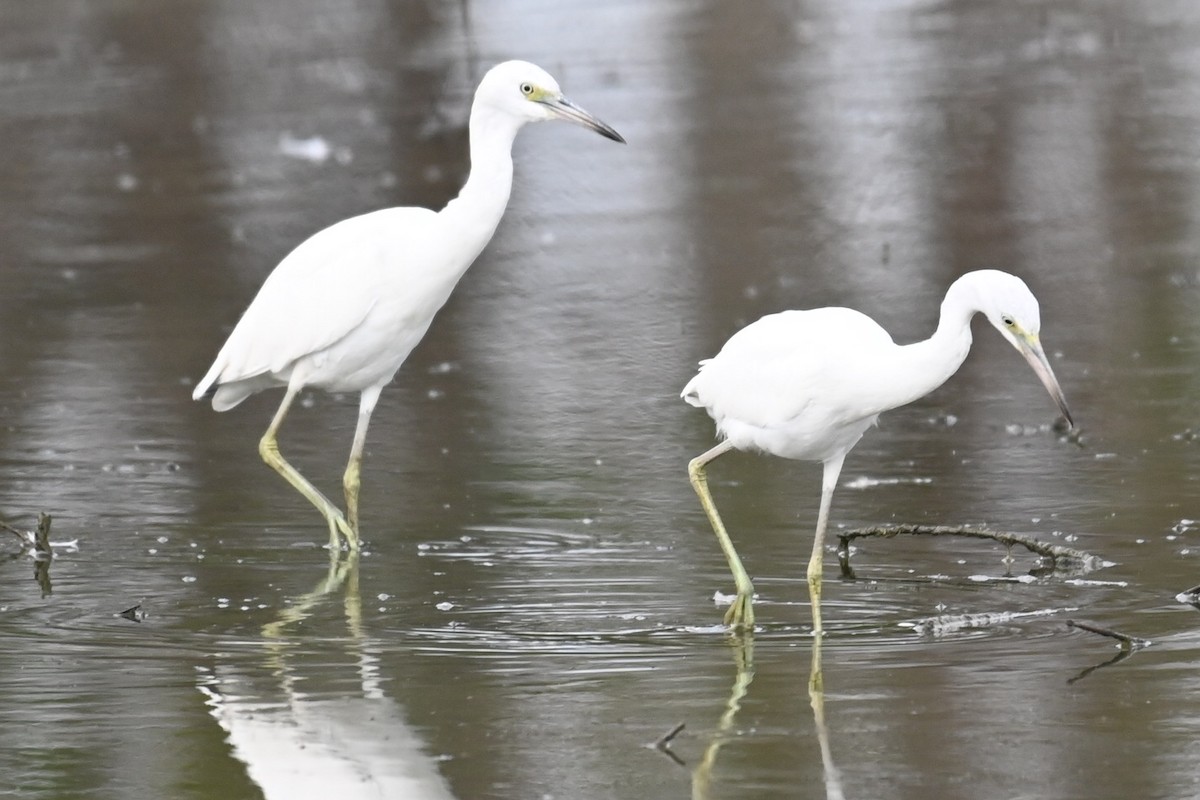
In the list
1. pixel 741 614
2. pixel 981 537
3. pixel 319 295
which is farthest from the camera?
pixel 319 295

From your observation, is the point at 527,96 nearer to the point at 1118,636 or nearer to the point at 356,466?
the point at 356,466

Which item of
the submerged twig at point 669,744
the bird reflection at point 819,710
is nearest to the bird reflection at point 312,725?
the submerged twig at point 669,744

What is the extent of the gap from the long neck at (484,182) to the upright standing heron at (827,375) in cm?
140

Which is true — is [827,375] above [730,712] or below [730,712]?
above

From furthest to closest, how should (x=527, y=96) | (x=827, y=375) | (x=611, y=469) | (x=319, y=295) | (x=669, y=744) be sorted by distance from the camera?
(x=611, y=469)
(x=319, y=295)
(x=527, y=96)
(x=827, y=375)
(x=669, y=744)

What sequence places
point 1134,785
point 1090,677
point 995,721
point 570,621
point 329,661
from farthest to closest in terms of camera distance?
point 570,621 < point 329,661 < point 1090,677 < point 995,721 < point 1134,785

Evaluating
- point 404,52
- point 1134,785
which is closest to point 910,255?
point 1134,785

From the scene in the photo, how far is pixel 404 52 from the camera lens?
27.6 metres

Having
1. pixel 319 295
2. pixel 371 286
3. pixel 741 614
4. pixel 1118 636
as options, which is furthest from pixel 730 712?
pixel 319 295

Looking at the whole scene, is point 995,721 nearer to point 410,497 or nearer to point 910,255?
point 410,497

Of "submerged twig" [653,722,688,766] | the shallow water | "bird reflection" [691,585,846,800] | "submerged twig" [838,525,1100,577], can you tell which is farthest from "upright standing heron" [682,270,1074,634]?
"submerged twig" [653,722,688,766]

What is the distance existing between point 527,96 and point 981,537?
2594 mm

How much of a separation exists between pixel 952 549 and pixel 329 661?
259 cm

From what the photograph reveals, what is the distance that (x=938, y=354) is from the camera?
23.8 ft
